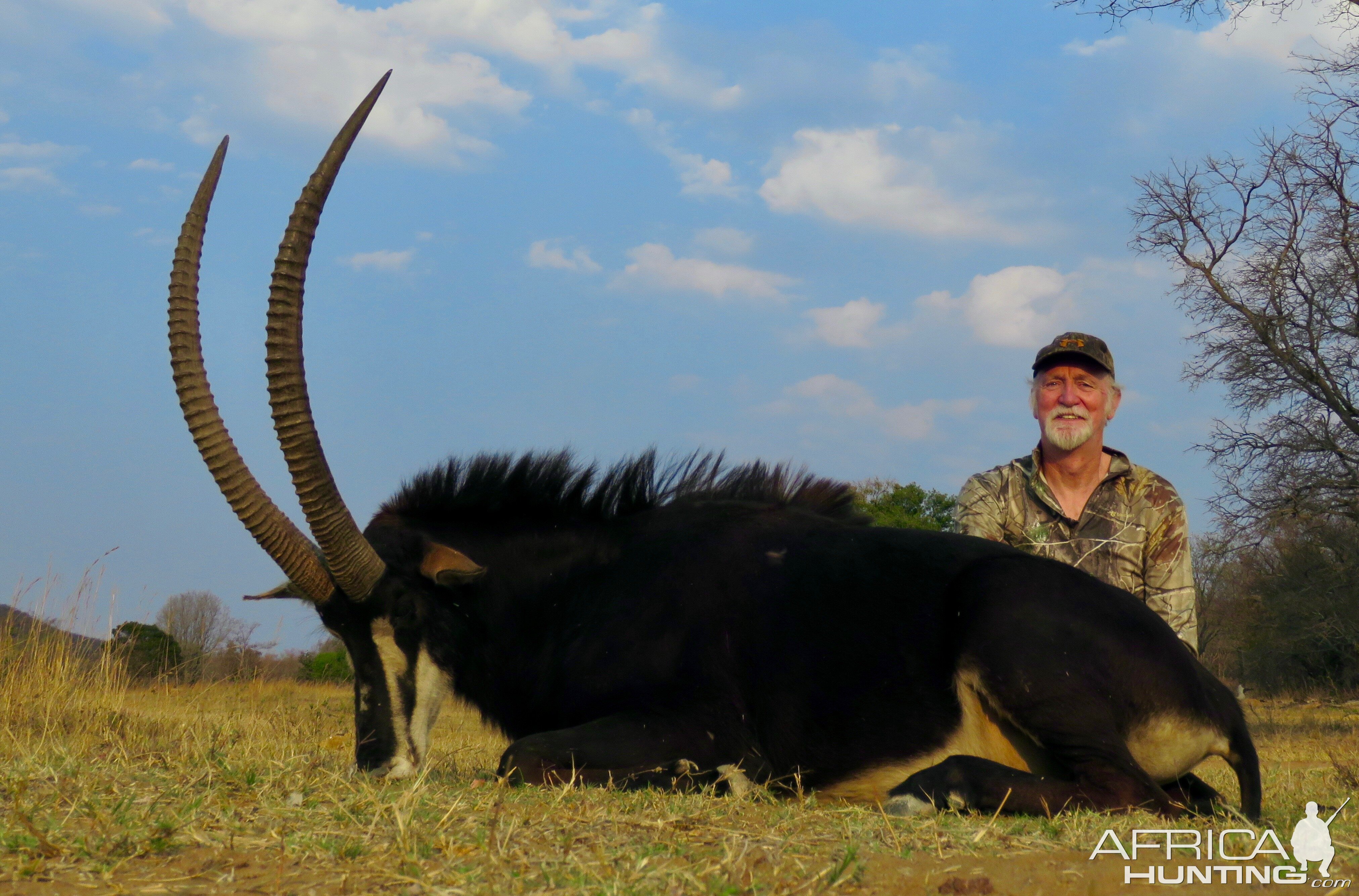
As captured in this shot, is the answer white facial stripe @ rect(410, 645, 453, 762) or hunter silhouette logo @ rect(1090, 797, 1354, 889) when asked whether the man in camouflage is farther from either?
white facial stripe @ rect(410, 645, 453, 762)

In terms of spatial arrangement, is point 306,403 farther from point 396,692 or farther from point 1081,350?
point 1081,350

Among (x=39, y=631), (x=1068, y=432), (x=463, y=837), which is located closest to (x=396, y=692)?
(x=463, y=837)

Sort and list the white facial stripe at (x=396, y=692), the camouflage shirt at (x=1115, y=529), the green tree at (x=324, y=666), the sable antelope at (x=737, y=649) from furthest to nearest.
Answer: the green tree at (x=324, y=666) < the camouflage shirt at (x=1115, y=529) < the white facial stripe at (x=396, y=692) < the sable antelope at (x=737, y=649)

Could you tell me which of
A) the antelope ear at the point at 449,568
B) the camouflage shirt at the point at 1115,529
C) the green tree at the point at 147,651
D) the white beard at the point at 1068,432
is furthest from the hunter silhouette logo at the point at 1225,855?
the green tree at the point at 147,651

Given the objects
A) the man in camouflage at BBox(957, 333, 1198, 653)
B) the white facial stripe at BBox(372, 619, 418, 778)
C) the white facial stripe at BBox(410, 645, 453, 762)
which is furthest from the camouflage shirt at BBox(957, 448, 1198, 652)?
the white facial stripe at BBox(372, 619, 418, 778)

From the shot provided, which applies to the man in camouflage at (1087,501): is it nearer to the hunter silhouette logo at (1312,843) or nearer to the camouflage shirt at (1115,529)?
the camouflage shirt at (1115,529)

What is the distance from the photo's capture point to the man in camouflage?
6.51 m

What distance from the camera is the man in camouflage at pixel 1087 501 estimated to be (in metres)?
6.51

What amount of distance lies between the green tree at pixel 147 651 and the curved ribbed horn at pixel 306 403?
630 centimetres

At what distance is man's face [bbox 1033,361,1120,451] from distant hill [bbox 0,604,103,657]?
27.4ft

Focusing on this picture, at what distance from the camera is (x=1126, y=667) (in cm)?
459

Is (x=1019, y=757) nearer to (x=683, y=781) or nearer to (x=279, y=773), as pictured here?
(x=683, y=781)

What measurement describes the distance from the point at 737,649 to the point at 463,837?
193 cm

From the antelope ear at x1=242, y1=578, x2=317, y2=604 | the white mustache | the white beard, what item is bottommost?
the antelope ear at x1=242, y1=578, x2=317, y2=604
